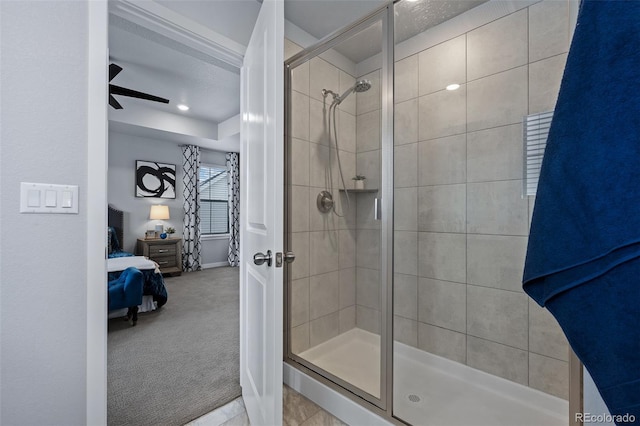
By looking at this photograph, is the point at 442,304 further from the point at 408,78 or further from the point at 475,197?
the point at 408,78

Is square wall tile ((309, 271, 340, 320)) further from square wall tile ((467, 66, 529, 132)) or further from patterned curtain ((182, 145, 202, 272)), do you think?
patterned curtain ((182, 145, 202, 272))

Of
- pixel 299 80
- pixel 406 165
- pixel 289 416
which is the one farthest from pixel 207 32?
pixel 289 416

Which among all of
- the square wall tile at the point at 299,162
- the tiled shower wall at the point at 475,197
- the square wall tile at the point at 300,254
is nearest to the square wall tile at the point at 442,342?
the tiled shower wall at the point at 475,197

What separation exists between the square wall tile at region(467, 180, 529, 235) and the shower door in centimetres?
74

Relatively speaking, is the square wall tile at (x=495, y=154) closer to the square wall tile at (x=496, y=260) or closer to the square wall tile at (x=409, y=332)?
the square wall tile at (x=496, y=260)

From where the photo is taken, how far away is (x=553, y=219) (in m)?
0.48

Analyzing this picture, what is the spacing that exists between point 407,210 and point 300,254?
2.69 ft

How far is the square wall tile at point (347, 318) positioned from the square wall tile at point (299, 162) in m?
0.98

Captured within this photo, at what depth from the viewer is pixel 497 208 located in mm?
1880

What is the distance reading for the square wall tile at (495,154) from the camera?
70.7 inches

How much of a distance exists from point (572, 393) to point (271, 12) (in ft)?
5.40

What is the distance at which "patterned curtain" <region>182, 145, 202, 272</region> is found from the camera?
5664 mm

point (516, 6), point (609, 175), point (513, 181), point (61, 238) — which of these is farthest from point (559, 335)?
point (61, 238)

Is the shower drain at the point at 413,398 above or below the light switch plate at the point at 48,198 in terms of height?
below
